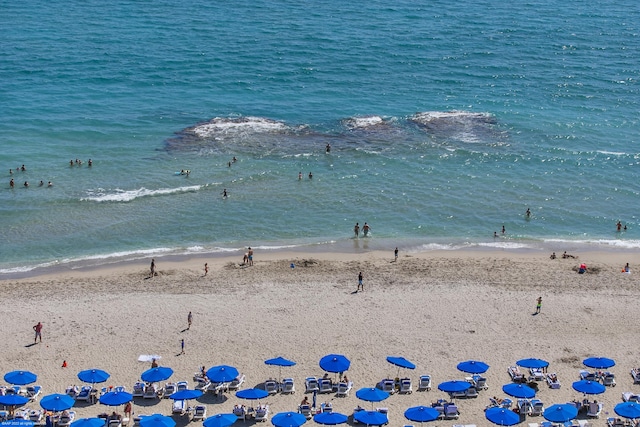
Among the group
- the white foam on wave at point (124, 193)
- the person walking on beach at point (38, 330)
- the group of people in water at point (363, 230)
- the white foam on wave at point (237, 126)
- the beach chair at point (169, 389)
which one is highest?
the white foam on wave at point (237, 126)

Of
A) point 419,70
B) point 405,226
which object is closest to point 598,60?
point 419,70

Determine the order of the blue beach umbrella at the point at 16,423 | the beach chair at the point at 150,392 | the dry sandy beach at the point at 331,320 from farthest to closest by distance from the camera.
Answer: the dry sandy beach at the point at 331,320 < the beach chair at the point at 150,392 < the blue beach umbrella at the point at 16,423

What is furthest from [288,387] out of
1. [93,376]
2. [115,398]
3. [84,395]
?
[84,395]

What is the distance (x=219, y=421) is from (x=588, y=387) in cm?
1476

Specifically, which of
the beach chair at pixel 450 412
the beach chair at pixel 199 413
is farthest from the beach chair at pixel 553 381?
the beach chair at pixel 199 413

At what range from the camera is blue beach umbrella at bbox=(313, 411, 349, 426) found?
3237 centimetres

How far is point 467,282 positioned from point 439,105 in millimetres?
33009

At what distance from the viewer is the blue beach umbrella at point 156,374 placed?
34.6m

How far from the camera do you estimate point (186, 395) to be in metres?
33.6

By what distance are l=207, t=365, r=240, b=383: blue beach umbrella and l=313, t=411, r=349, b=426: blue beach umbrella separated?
4.15 metres

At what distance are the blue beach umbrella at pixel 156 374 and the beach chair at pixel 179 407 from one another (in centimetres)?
118

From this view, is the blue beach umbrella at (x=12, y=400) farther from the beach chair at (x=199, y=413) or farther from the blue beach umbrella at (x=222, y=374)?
the blue beach umbrella at (x=222, y=374)

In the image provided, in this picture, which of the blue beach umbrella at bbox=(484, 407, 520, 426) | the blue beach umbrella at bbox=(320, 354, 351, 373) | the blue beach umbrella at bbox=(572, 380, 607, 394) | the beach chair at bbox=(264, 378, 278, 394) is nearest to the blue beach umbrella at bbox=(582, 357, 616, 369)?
the blue beach umbrella at bbox=(572, 380, 607, 394)

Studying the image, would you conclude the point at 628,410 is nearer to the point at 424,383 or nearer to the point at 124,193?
the point at 424,383
